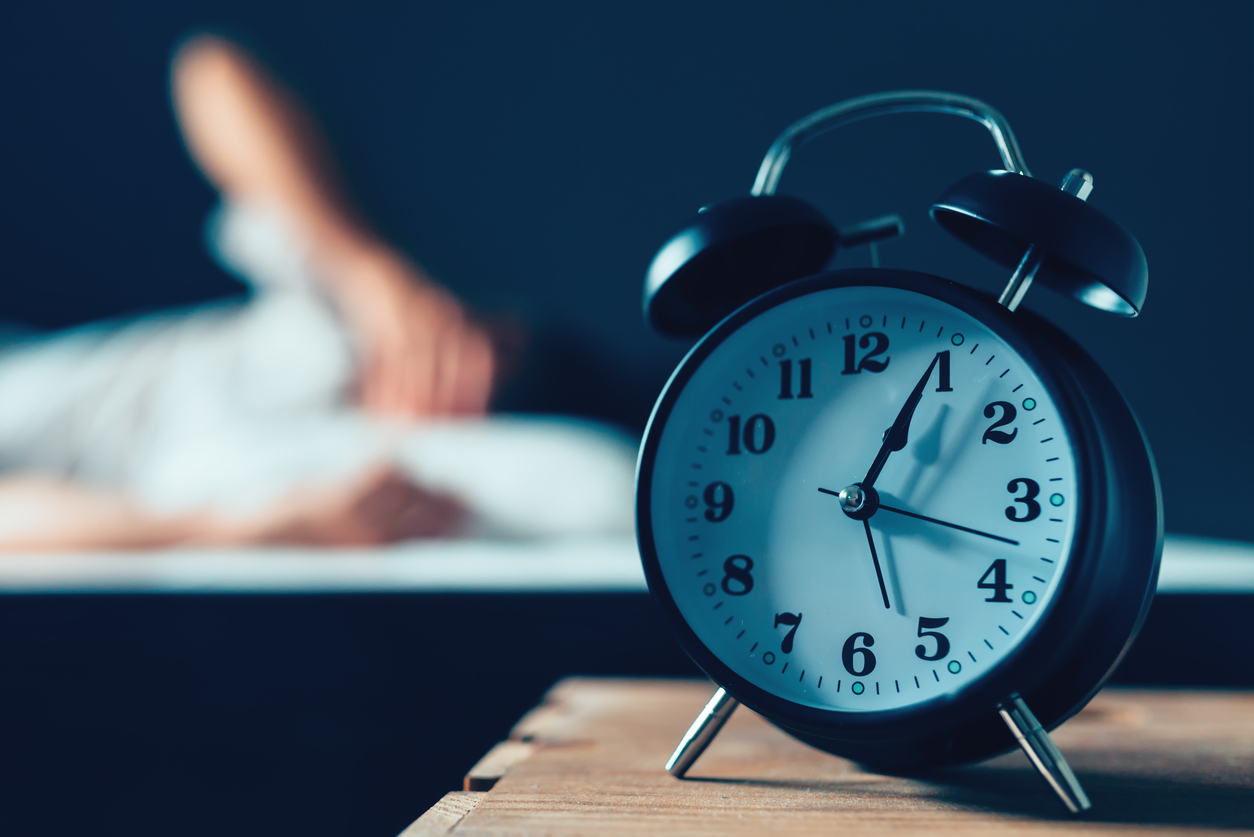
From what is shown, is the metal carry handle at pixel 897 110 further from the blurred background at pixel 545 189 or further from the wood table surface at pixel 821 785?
the blurred background at pixel 545 189

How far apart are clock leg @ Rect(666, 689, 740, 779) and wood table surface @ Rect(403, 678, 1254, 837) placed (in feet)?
0.05

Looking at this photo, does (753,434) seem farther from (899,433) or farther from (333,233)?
(333,233)

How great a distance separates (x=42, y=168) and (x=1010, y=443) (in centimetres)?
176

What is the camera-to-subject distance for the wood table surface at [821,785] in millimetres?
494

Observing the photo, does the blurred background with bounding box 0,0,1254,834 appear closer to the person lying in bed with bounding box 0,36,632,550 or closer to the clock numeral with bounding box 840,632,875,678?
the person lying in bed with bounding box 0,36,632,550

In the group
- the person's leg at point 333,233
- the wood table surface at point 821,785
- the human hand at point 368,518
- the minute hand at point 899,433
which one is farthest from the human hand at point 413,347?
the minute hand at point 899,433

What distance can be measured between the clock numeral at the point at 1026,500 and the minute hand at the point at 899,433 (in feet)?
0.23

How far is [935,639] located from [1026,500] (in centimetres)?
10

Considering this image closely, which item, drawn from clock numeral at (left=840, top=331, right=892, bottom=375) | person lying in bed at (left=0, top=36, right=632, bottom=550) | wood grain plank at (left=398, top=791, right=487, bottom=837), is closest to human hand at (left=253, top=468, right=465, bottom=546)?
person lying in bed at (left=0, top=36, right=632, bottom=550)

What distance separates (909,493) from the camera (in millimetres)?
541

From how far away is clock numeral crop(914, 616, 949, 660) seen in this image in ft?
1.68

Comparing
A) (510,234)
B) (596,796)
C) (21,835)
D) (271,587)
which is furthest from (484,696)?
(510,234)

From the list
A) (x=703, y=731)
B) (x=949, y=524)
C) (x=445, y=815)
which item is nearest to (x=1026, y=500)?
(x=949, y=524)

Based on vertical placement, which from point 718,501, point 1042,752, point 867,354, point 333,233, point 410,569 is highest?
point 333,233
